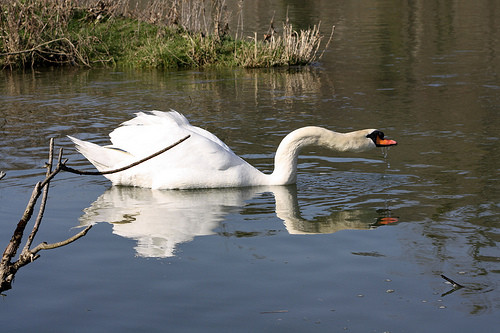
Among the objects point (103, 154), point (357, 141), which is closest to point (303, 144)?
point (357, 141)

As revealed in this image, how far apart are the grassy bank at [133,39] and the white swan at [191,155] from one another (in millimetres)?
10430

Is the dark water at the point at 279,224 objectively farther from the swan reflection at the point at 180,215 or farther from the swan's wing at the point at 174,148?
the swan's wing at the point at 174,148

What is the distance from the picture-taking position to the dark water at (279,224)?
5.14 metres

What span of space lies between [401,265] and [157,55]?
15166 millimetres

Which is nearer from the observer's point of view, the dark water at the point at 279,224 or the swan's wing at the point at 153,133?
the dark water at the point at 279,224

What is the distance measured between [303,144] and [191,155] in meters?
1.22

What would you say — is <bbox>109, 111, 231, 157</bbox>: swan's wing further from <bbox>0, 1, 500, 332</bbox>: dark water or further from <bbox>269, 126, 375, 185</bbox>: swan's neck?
<bbox>269, 126, 375, 185</bbox>: swan's neck

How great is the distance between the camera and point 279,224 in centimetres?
733

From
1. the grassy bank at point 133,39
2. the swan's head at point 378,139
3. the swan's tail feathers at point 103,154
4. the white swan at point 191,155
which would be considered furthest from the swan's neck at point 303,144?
the grassy bank at point 133,39

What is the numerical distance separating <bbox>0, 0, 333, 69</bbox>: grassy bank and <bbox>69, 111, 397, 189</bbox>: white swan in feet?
34.2

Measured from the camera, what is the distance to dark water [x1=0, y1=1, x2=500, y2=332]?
5.14 metres

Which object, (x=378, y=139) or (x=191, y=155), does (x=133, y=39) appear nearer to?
(x=191, y=155)

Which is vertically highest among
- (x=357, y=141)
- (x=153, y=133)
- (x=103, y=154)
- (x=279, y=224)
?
(x=153, y=133)

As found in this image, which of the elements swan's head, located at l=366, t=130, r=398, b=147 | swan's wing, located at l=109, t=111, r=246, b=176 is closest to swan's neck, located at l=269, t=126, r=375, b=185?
swan's head, located at l=366, t=130, r=398, b=147
